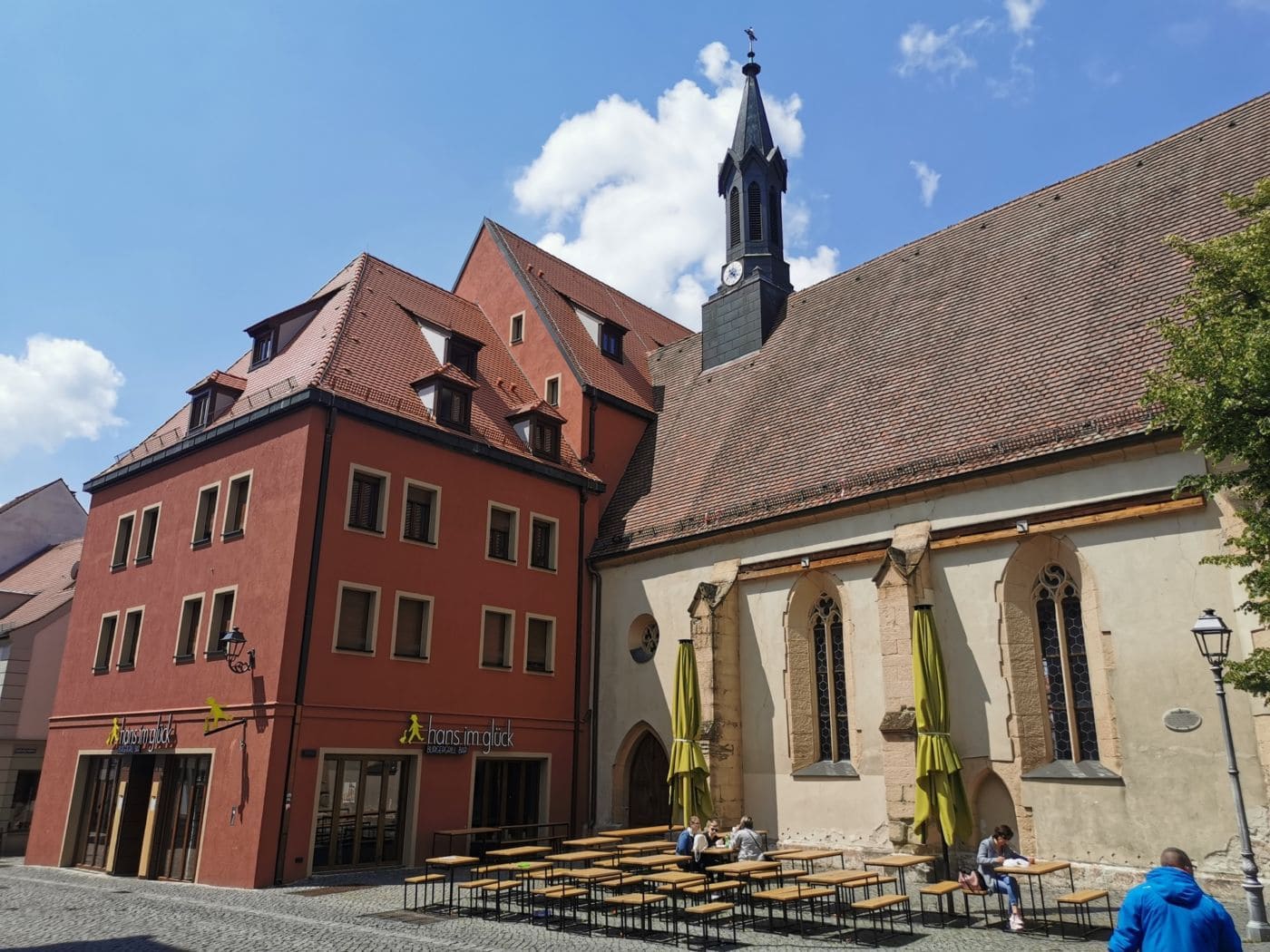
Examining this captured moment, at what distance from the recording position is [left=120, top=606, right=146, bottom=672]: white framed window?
21156mm

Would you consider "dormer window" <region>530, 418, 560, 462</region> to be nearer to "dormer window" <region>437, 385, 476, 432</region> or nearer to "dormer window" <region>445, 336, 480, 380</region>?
"dormer window" <region>437, 385, 476, 432</region>

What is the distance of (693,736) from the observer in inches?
754

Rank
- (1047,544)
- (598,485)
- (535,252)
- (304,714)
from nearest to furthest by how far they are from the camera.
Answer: (1047,544), (304,714), (598,485), (535,252)

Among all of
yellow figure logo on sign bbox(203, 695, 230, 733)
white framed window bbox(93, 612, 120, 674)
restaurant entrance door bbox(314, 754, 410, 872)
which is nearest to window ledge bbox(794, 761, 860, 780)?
restaurant entrance door bbox(314, 754, 410, 872)

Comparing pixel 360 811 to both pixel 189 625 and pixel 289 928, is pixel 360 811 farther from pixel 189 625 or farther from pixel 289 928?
pixel 289 928

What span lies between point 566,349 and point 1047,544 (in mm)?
13942

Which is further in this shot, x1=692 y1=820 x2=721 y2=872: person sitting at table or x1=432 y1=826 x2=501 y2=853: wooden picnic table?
x1=432 y1=826 x2=501 y2=853: wooden picnic table

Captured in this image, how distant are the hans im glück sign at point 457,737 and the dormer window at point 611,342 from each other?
11422mm

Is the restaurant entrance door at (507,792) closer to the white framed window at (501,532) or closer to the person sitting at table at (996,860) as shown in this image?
the white framed window at (501,532)

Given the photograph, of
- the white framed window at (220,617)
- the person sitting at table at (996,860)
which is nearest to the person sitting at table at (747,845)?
the person sitting at table at (996,860)

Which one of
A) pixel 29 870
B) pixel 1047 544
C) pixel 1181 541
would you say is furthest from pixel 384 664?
pixel 1181 541

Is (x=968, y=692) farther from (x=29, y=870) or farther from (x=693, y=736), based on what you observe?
(x=29, y=870)

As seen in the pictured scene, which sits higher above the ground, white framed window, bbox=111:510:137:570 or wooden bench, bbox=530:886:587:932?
white framed window, bbox=111:510:137:570

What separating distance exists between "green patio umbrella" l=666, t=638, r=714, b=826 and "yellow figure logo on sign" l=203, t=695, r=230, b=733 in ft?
28.2
